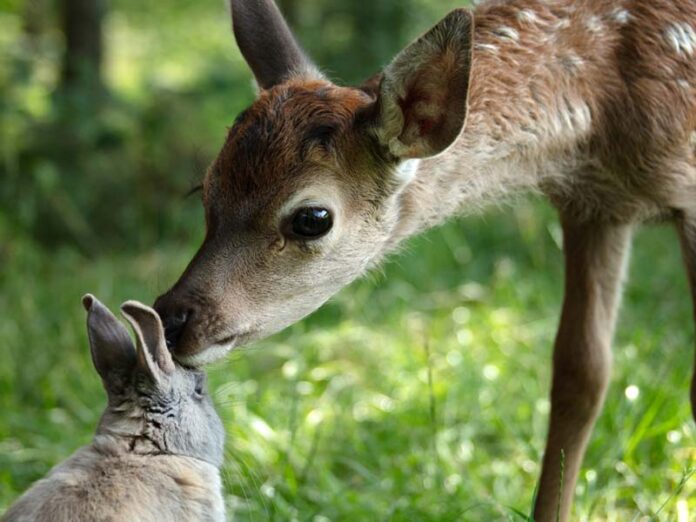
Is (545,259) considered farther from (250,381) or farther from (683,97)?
(683,97)

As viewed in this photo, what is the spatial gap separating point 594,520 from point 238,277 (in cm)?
180

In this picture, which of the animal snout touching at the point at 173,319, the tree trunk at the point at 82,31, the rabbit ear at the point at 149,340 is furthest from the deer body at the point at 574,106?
the tree trunk at the point at 82,31

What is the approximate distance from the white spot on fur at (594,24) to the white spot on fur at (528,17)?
7.2 inches

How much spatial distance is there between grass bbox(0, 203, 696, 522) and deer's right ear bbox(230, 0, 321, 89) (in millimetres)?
823

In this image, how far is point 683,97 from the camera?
4152mm

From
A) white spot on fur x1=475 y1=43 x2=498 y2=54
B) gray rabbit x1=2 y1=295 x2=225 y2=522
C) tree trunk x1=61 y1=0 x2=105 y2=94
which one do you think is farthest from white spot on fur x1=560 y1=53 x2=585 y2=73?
tree trunk x1=61 y1=0 x2=105 y2=94

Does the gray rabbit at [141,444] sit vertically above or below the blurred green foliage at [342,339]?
above

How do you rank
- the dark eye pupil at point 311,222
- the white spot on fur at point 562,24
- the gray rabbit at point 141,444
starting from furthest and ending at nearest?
the white spot on fur at point 562,24
the dark eye pupil at point 311,222
the gray rabbit at point 141,444

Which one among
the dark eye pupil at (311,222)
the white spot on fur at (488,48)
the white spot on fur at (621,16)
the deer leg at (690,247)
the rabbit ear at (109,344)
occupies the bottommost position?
the deer leg at (690,247)

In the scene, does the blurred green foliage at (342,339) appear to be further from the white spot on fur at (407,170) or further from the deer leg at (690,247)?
the white spot on fur at (407,170)

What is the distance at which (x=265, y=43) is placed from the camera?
4.48 m

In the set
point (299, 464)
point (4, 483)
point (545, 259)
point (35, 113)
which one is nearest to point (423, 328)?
point (545, 259)

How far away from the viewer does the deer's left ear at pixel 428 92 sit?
146 inches

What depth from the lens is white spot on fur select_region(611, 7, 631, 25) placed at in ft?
14.0
